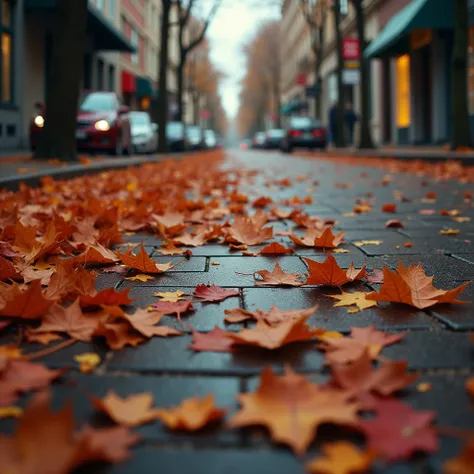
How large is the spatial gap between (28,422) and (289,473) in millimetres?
467

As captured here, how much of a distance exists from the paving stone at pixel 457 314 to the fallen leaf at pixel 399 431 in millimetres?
764

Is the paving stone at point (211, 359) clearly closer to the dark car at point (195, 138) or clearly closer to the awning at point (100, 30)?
the awning at point (100, 30)

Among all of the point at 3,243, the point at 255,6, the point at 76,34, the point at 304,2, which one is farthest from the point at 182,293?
the point at 304,2

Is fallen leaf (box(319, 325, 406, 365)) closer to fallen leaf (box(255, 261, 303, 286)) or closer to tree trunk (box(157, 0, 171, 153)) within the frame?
fallen leaf (box(255, 261, 303, 286))

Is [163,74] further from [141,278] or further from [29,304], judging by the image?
[29,304]

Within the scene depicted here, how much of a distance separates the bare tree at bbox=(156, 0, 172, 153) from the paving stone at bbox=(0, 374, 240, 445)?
2248 cm

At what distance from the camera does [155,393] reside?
1.55 meters

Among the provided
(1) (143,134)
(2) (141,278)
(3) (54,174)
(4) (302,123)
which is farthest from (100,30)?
(2) (141,278)

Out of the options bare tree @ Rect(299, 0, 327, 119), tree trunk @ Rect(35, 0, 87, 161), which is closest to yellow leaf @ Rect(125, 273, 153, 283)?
tree trunk @ Rect(35, 0, 87, 161)

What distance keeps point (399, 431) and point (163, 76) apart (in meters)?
23.3

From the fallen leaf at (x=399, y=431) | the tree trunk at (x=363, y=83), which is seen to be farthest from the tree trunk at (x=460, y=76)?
the fallen leaf at (x=399, y=431)

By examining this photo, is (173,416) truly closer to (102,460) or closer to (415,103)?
(102,460)

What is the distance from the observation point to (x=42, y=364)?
171 centimetres

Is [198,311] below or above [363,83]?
below
